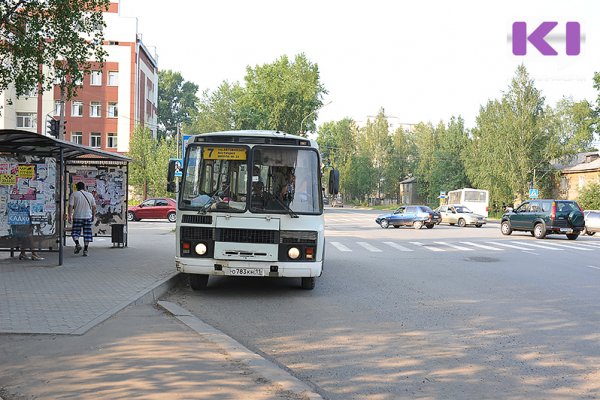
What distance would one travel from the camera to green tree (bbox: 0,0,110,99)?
53.6 feet

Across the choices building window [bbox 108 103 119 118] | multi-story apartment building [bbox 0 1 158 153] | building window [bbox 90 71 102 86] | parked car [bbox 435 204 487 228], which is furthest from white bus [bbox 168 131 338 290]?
building window [bbox 90 71 102 86]

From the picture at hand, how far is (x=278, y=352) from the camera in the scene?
20.6ft

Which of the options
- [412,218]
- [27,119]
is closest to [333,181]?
[412,218]

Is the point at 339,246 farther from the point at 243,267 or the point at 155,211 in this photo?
the point at 155,211

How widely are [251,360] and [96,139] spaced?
56.3m

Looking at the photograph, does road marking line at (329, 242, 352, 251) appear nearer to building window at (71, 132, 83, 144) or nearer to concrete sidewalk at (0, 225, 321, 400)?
concrete sidewalk at (0, 225, 321, 400)

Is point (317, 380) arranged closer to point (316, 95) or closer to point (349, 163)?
point (316, 95)

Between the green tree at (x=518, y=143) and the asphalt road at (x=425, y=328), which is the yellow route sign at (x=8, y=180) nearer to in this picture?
the asphalt road at (x=425, y=328)

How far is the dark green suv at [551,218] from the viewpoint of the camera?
26.5m

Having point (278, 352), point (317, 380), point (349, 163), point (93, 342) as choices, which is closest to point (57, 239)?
point (93, 342)

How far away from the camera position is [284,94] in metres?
66.9

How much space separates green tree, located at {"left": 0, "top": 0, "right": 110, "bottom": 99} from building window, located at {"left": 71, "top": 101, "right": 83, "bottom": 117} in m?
41.8

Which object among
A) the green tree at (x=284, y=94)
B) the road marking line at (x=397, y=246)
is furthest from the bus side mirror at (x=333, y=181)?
the green tree at (x=284, y=94)

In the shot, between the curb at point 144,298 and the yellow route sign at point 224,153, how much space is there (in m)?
2.35
